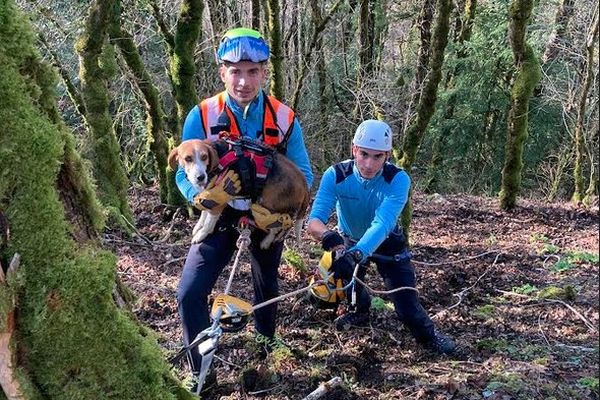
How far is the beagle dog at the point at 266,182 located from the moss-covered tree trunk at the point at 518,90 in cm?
695

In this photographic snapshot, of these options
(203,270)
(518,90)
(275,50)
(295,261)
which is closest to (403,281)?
(203,270)

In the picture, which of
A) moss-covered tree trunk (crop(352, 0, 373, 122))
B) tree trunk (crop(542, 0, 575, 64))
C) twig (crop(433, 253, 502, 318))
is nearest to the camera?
twig (crop(433, 253, 502, 318))

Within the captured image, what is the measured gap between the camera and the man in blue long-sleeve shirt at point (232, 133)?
4000mm

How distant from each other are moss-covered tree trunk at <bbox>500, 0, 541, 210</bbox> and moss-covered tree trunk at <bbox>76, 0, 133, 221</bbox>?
6.56 metres

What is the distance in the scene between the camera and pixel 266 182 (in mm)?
4211

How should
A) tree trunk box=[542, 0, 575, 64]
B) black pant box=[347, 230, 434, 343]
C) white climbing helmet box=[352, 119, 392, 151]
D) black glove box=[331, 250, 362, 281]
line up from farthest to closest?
tree trunk box=[542, 0, 575, 64]
black pant box=[347, 230, 434, 343]
white climbing helmet box=[352, 119, 392, 151]
black glove box=[331, 250, 362, 281]

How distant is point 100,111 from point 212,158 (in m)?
4.97

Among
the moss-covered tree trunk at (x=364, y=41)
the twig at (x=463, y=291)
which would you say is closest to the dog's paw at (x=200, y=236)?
the twig at (x=463, y=291)

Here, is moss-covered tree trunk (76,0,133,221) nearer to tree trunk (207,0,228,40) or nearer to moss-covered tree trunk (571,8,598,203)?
tree trunk (207,0,228,40)

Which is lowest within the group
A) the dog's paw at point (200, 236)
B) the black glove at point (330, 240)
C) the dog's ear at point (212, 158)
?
the black glove at point (330, 240)

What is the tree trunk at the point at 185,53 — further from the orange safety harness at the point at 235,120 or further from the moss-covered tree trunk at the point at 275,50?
the orange safety harness at the point at 235,120

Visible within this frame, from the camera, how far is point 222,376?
4629 millimetres

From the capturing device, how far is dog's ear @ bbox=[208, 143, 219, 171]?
4062 millimetres

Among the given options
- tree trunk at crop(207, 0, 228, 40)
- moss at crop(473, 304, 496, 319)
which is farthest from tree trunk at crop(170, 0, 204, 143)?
moss at crop(473, 304, 496, 319)
